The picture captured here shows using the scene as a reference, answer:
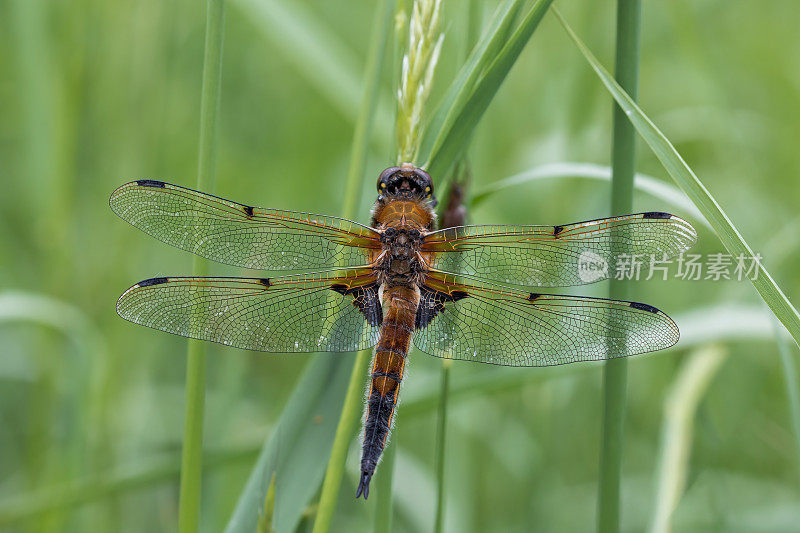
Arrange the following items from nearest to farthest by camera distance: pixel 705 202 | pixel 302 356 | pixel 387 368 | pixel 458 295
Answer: pixel 705 202 < pixel 387 368 < pixel 458 295 < pixel 302 356

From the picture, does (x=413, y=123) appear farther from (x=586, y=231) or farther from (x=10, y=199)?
(x=10, y=199)

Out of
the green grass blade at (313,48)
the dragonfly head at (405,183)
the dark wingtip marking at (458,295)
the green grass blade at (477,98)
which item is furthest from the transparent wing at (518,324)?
the green grass blade at (313,48)

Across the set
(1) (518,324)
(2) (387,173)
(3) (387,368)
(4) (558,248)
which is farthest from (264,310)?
(4) (558,248)

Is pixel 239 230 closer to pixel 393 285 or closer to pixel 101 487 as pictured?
pixel 393 285

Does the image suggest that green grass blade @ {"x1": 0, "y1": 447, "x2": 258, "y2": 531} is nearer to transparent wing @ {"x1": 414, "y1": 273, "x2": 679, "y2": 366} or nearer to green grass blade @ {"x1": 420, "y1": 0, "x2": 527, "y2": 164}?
transparent wing @ {"x1": 414, "y1": 273, "x2": 679, "y2": 366}

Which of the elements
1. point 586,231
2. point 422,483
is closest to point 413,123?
point 586,231

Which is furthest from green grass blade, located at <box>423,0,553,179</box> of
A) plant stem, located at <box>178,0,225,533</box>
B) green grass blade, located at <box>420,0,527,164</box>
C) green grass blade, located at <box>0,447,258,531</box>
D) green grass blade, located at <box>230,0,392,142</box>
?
green grass blade, located at <box>230,0,392,142</box>

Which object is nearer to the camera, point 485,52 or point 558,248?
point 485,52
